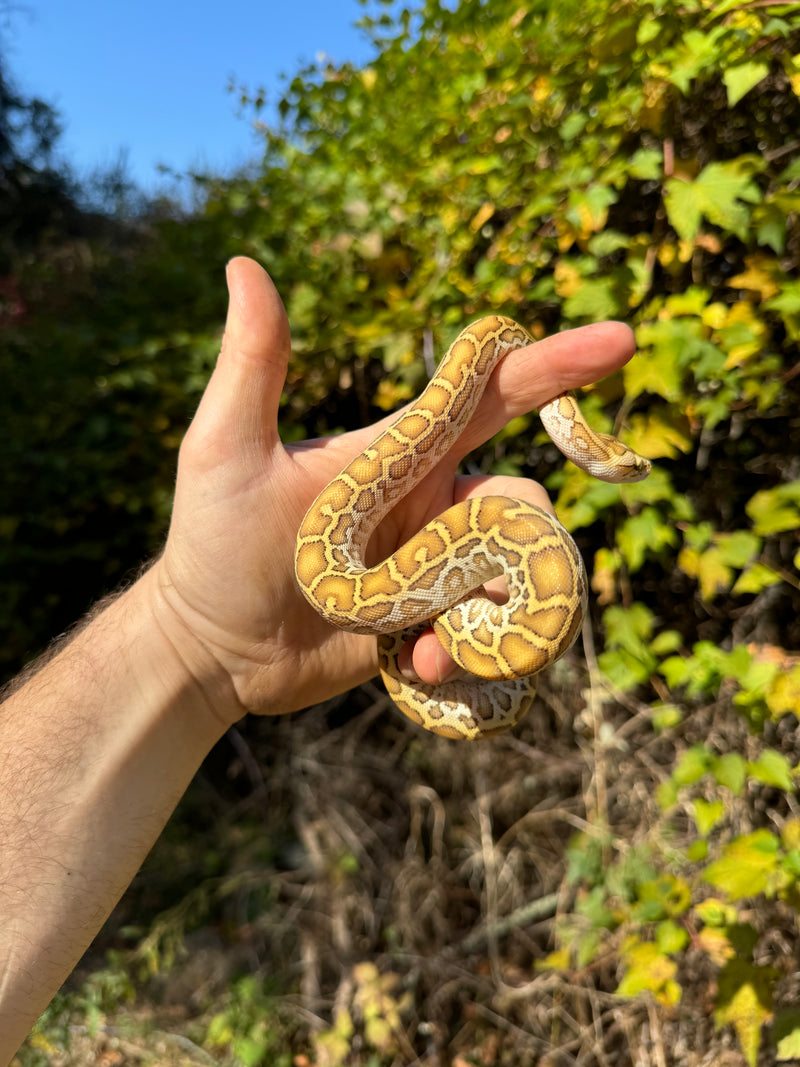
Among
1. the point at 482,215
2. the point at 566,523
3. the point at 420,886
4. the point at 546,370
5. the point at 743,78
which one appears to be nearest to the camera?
the point at 743,78

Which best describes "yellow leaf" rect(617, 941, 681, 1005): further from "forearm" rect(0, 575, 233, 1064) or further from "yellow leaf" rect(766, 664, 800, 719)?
"forearm" rect(0, 575, 233, 1064)

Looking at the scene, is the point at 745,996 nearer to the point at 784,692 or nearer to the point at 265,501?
the point at 784,692

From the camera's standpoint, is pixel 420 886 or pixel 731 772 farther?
pixel 420 886

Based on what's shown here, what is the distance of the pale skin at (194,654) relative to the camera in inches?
109

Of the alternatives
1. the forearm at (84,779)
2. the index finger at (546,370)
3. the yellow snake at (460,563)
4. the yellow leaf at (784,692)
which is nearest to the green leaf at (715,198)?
the index finger at (546,370)

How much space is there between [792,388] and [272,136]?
15.5ft

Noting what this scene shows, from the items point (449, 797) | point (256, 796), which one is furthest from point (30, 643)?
point (449, 797)

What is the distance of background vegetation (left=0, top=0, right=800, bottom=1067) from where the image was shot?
3045 millimetres

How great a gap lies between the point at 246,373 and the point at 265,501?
→ 624mm

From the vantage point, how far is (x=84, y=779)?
2936 millimetres

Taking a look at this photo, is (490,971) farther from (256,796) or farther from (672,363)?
(672,363)

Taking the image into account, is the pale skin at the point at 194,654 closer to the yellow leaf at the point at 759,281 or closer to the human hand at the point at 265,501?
the human hand at the point at 265,501

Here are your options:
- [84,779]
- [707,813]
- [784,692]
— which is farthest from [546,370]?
[84,779]

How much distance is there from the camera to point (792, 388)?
11.3 feet
